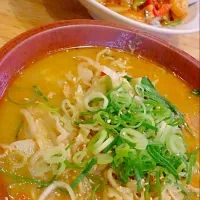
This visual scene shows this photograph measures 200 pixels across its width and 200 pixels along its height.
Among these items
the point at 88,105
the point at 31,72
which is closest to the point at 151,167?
the point at 88,105

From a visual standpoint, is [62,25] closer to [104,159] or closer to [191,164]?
[104,159]

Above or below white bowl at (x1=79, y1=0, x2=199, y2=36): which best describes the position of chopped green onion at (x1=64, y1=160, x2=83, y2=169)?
below

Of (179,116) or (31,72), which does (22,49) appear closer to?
(31,72)

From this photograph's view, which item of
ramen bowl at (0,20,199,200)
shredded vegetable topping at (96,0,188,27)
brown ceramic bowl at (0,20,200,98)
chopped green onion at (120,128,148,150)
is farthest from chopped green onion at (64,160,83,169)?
shredded vegetable topping at (96,0,188,27)

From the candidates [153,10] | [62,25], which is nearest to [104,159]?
[62,25]

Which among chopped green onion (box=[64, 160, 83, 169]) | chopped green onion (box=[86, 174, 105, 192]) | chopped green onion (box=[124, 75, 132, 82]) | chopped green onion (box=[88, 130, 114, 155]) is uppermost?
chopped green onion (box=[124, 75, 132, 82])

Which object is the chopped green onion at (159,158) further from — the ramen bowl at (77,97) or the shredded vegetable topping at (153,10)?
the shredded vegetable topping at (153,10)

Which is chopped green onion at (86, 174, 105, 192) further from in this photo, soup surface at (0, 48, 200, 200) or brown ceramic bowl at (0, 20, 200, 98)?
brown ceramic bowl at (0, 20, 200, 98)
